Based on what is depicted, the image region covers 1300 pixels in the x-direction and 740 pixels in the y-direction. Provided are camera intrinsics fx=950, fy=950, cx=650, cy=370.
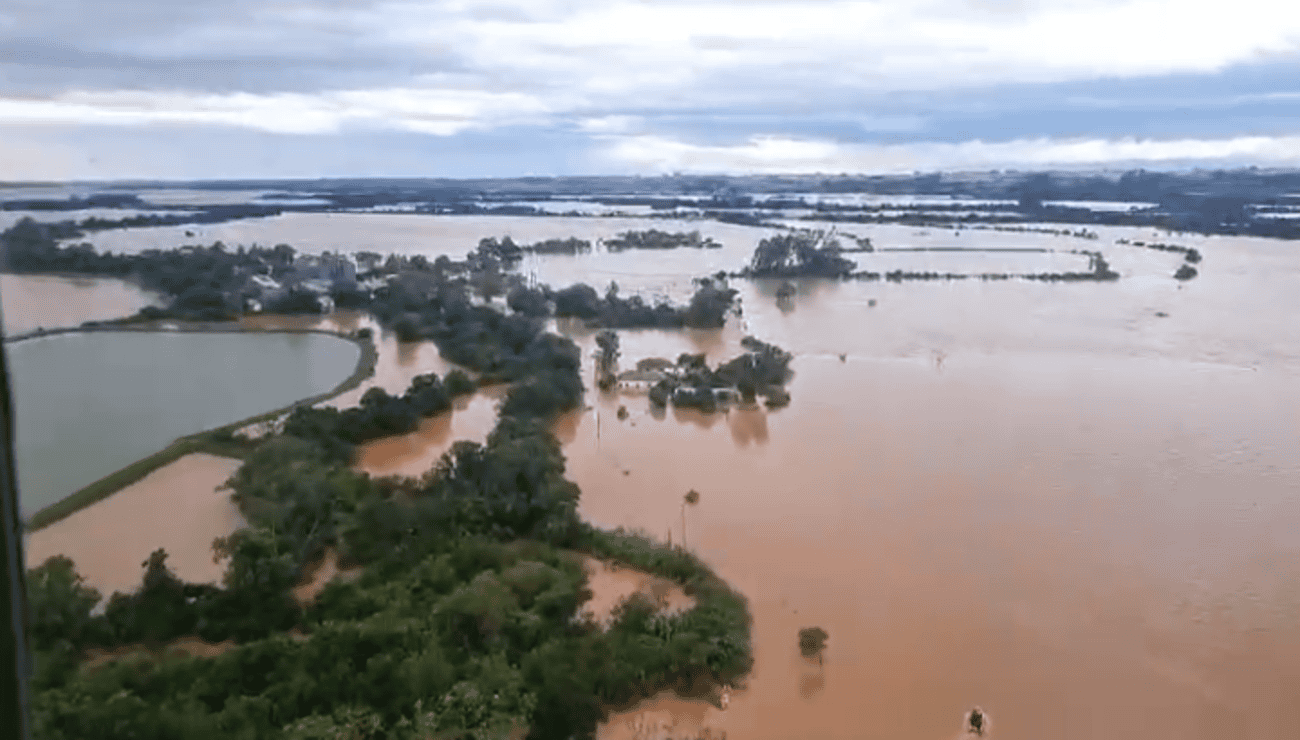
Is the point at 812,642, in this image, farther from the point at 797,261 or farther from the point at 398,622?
the point at 797,261

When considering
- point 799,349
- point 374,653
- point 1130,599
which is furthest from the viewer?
point 799,349

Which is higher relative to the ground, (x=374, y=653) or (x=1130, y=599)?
(x=374, y=653)

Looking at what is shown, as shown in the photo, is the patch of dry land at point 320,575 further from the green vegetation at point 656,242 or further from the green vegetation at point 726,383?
the green vegetation at point 656,242

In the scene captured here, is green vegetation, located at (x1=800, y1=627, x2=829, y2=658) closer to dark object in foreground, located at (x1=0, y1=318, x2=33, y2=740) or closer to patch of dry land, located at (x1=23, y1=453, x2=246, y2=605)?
patch of dry land, located at (x1=23, y1=453, x2=246, y2=605)

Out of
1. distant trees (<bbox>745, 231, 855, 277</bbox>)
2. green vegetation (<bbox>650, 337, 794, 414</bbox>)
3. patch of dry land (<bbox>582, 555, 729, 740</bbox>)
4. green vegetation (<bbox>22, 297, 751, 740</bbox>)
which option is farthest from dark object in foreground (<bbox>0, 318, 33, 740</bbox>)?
distant trees (<bbox>745, 231, 855, 277</bbox>)

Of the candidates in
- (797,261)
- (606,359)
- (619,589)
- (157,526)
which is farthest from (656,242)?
(619,589)

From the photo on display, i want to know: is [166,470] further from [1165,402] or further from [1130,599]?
[1165,402]

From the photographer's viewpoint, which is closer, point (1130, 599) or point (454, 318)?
point (1130, 599)

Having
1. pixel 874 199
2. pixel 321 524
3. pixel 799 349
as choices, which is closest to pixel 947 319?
pixel 799 349
